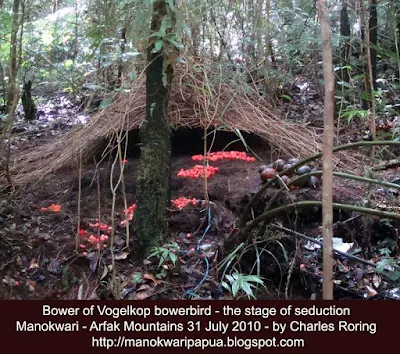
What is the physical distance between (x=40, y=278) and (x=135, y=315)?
45.5 inches

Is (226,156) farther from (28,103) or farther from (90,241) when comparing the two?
(28,103)

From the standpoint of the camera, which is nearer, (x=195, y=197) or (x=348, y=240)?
(x=348, y=240)

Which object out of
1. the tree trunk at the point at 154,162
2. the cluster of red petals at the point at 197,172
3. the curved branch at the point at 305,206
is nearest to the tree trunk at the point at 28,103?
the cluster of red petals at the point at 197,172

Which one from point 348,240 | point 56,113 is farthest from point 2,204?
point 56,113

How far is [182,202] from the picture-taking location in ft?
13.0

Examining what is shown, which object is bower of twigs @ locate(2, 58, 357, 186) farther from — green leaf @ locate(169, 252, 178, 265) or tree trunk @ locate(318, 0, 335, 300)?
tree trunk @ locate(318, 0, 335, 300)

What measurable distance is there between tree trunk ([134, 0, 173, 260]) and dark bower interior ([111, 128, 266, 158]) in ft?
5.49

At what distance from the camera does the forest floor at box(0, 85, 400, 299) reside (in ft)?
10.1

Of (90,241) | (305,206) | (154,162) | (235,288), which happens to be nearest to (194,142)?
(154,162)

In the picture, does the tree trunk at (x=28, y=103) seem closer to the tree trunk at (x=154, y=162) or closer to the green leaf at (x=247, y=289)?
the tree trunk at (x=154, y=162)

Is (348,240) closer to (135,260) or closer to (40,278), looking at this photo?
(135,260)

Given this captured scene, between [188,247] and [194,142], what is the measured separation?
6.65ft

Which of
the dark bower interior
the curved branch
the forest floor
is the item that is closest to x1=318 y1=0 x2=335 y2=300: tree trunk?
the curved branch

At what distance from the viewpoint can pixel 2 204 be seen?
3969mm
